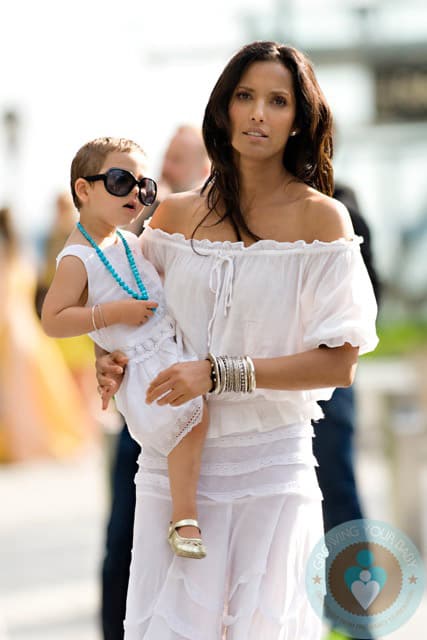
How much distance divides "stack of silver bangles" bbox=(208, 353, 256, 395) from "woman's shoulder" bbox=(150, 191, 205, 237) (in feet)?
1.29

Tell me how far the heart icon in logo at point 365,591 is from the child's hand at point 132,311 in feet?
4.10

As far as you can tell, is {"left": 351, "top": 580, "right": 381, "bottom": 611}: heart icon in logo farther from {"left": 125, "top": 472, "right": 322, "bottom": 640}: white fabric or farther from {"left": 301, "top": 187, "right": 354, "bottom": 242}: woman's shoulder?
{"left": 301, "top": 187, "right": 354, "bottom": 242}: woman's shoulder

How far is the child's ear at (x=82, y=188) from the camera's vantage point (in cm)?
354

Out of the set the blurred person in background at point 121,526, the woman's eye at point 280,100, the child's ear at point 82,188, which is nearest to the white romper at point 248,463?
the child's ear at point 82,188

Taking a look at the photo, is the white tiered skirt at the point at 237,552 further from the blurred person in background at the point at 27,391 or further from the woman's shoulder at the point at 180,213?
the blurred person in background at the point at 27,391

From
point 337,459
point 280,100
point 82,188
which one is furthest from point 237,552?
point 337,459

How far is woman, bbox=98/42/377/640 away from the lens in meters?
3.43

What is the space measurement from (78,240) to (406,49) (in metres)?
12.4

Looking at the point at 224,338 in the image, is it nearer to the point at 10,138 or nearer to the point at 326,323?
the point at 326,323

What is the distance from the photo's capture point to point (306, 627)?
11.6 ft

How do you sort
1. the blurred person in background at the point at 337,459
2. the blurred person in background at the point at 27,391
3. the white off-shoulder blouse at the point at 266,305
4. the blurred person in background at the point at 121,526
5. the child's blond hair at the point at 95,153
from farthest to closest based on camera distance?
the blurred person in background at the point at 27,391, the blurred person in background at the point at 337,459, the blurred person in background at the point at 121,526, the child's blond hair at the point at 95,153, the white off-shoulder blouse at the point at 266,305

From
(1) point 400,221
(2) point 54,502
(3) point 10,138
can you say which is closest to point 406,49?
(3) point 10,138

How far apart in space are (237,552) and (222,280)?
66cm

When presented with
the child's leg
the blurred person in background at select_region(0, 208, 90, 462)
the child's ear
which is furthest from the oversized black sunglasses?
the blurred person in background at select_region(0, 208, 90, 462)
